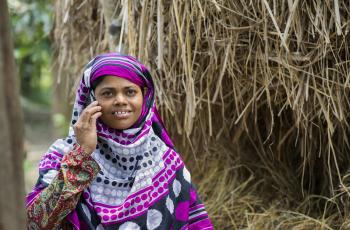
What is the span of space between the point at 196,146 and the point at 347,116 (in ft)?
2.54

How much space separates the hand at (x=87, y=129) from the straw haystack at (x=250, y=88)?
584 mm

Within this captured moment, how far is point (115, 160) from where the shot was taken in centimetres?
175

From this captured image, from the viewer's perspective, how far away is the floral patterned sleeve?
1610 millimetres

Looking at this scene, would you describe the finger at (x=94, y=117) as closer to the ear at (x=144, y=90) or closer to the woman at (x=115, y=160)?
the woman at (x=115, y=160)

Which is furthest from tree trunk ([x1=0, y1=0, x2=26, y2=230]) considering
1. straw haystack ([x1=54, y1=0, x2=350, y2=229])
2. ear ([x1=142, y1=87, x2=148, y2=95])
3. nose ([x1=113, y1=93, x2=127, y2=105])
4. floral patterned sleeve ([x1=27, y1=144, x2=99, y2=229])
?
straw haystack ([x1=54, y1=0, x2=350, y2=229])

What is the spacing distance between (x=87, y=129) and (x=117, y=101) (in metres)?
0.13

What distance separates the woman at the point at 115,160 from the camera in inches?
65.1

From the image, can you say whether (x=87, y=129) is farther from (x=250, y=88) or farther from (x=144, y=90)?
(x=250, y=88)

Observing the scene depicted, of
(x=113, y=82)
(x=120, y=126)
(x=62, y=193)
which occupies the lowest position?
(x=62, y=193)

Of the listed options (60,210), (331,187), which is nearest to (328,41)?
(331,187)

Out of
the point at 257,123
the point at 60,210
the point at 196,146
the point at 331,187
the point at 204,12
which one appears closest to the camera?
the point at 60,210

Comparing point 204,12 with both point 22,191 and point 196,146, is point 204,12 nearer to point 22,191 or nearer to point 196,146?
point 196,146

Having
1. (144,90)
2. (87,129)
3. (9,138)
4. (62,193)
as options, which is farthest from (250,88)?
(9,138)

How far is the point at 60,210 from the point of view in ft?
5.31
